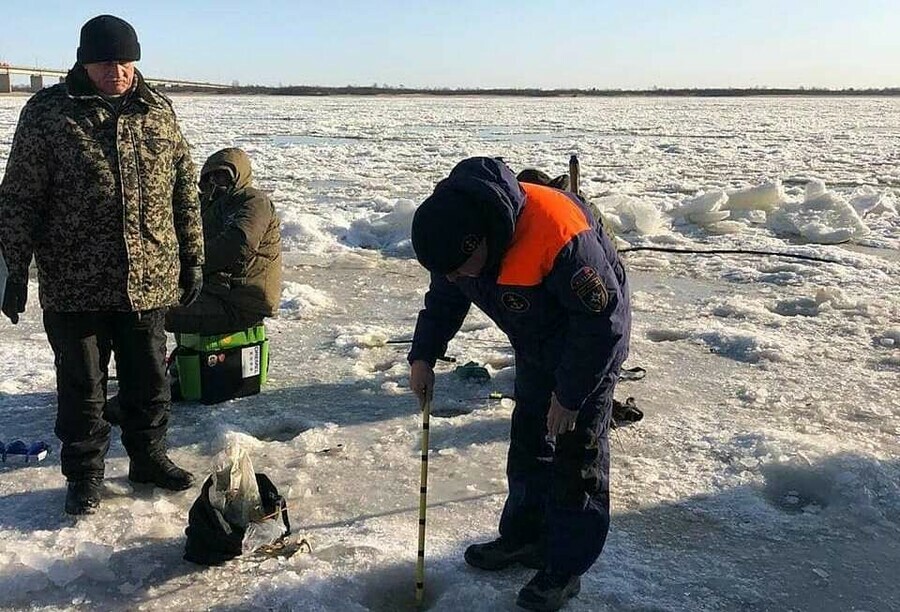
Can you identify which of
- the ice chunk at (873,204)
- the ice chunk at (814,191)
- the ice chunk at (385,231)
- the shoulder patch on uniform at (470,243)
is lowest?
the ice chunk at (385,231)

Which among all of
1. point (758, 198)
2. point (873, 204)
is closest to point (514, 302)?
point (758, 198)

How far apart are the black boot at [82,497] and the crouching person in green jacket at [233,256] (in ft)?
4.47

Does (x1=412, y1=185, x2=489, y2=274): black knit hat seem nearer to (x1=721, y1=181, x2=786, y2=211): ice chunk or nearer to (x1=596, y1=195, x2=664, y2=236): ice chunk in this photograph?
(x1=596, y1=195, x2=664, y2=236): ice chunk

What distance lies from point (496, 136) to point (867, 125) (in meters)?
17.6

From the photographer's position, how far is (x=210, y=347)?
4.99 meters

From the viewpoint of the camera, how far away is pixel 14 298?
11.9ft

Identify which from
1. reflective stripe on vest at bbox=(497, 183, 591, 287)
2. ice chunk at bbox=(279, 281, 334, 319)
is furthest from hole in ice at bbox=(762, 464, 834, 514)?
ice chunk at bbox=(279, 281, 334, 319)

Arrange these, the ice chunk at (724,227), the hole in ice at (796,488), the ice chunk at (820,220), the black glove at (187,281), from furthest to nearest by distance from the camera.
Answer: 1. the ice chunk at (724,227)
2. the ice chunk at (820,220)
3. the black glove at (187,281)
4. the hole in ice at (796,488)

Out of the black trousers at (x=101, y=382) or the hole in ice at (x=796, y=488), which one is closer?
the black trousers at (x=101, y=382)

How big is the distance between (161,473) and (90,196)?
1322 mm

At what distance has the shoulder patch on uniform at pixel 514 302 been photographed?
271cm

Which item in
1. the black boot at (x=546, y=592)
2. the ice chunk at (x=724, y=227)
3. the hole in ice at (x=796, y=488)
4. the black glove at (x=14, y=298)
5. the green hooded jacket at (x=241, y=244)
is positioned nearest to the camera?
the black boot at (x=546, y=592)

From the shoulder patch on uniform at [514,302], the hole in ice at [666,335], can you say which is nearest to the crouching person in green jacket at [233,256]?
the shoulder patch on uniform at [514,302]

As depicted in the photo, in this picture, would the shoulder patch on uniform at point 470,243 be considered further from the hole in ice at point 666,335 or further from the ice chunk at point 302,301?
the ice chunk at point 302,301
